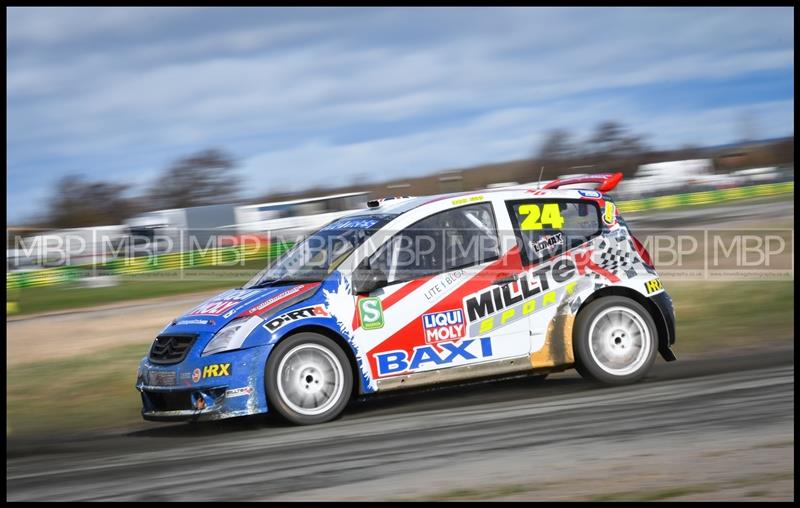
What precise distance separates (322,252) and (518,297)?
171 cm

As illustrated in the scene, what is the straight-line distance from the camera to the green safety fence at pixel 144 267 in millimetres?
29047

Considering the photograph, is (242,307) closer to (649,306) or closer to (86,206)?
(649,306)

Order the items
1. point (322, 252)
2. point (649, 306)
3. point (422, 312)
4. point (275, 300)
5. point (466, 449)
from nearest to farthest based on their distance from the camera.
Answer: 1. point (466, 449)
2. point (275, 300)
3. point (422, 312)
4. point (322, 252)
5. point (649, 306)

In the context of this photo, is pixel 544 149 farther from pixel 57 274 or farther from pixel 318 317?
pixel 318 317

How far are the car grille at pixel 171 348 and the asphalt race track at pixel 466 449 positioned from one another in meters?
0.61

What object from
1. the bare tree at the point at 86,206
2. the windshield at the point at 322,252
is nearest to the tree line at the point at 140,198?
the bare tree at the point at 86,206

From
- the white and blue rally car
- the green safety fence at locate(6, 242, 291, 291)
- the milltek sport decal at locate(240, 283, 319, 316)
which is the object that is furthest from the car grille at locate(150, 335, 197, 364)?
the green safety fence at locate(6, 242, 291, 291)

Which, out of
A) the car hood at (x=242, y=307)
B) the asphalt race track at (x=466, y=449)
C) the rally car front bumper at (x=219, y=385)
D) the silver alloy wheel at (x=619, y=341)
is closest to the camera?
the asphalt race track at (x=466, y=449)

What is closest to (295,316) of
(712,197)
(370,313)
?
(370,313)

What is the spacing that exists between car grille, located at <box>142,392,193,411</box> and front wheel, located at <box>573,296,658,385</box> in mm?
3292

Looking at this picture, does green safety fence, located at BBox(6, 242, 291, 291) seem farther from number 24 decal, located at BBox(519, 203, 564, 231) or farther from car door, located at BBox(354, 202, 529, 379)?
car door, located at BBox(354, 202, 529, 379)

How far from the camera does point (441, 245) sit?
821 centimetres

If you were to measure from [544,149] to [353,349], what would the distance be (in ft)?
168

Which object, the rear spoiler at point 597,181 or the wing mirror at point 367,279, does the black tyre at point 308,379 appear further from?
the rear spoiler at point 597,181
